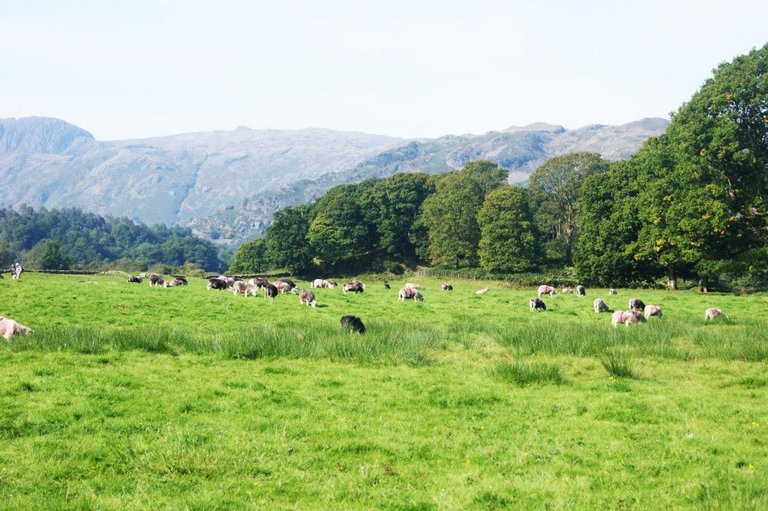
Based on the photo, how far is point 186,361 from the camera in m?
14.2

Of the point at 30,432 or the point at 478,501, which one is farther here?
the point at 30,432

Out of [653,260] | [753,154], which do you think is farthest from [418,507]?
[653,260]

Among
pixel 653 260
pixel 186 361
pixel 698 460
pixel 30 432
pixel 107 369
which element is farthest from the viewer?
pixel 653 260

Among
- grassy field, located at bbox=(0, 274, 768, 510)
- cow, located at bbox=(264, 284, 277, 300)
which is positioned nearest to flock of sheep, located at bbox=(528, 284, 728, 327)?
grassy field, located at bbox=(0, 274, 768, 510)

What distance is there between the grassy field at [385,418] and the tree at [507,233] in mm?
46935

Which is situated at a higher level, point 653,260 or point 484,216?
point 484,216

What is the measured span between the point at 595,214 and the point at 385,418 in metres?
49.5

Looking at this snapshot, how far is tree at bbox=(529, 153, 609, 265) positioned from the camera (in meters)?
73.6

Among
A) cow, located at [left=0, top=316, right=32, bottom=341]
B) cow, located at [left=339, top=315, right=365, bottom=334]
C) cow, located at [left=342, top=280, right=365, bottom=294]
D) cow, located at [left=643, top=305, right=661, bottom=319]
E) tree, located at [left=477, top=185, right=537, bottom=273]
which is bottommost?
cow, located at [left=342, top=280, right=365, bottom=294]

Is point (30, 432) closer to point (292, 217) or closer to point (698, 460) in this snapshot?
point (698, 460)

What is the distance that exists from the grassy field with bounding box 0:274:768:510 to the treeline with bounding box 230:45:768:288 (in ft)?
79.4

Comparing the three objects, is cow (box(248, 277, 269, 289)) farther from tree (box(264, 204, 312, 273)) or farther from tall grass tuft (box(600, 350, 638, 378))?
Answer: tree (box(264, 204, 312, 273))

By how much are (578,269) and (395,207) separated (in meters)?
38.6

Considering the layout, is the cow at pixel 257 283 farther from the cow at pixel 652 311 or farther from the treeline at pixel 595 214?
the treeline at pixel 595 214
